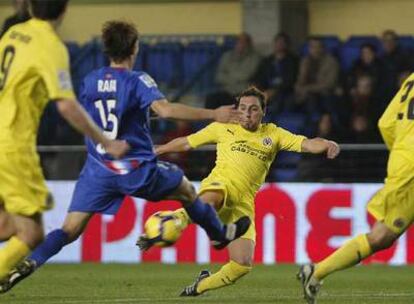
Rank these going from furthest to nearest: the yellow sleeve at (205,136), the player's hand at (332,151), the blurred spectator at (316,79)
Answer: the blurred spectator at (316,79) < the yellow sleeve at (205,136) < the player's hand at (332,151)

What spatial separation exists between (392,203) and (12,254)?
2.70 m

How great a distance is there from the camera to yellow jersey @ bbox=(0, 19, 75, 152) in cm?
860

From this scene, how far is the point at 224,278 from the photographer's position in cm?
1149

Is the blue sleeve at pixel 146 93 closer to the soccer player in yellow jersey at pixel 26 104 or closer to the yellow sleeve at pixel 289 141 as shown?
the soccer player in yellow jersey at pixel 26 104

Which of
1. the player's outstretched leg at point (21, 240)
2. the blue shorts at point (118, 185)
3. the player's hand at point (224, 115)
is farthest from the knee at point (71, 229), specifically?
the player's hand at point (224, 115)

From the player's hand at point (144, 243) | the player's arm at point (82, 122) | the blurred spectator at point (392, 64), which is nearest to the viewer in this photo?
the player's arm at point (82, 122)

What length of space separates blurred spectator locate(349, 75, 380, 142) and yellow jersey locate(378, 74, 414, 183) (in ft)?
25.9

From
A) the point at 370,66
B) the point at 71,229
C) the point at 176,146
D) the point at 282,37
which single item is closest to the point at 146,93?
the point at 71,229

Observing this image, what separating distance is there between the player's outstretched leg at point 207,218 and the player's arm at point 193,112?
65 centimetres

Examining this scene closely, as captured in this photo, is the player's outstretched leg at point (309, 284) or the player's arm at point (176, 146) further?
the player's arm at point (176, 146)

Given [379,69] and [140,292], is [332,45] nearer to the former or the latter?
[379,69]

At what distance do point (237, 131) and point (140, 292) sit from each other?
5.51ft

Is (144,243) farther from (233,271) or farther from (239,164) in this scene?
(239,164)

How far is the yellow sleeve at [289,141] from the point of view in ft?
38.5
